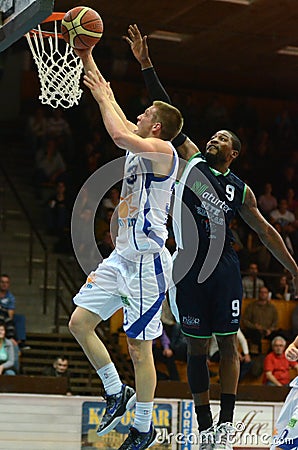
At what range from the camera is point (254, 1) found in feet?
50.9

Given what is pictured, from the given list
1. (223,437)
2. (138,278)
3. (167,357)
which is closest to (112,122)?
(138,278)

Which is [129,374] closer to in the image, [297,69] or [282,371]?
[282,371]

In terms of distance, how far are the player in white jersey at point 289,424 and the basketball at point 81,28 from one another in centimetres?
288

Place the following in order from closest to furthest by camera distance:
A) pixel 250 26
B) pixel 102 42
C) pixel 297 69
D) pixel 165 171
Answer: pixel 165 171 → pixel 250 26 → pixel 102 42 → pixel 297 69

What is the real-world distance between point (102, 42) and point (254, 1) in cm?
443

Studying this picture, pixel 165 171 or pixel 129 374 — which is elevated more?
pixel 165 171

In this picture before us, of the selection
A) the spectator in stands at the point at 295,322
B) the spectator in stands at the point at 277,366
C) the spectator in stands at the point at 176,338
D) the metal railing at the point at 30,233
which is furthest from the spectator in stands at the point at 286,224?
the metal railing at the point at 30,233

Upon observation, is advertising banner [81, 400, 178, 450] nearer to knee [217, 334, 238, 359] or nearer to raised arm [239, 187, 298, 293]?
knee [217, 334, 238, 359]

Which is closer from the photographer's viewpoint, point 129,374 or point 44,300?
point 129,374

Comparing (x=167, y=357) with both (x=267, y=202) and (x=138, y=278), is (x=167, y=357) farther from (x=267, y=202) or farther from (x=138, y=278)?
(x=138, y=278)

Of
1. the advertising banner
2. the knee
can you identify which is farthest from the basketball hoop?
the advertising banner

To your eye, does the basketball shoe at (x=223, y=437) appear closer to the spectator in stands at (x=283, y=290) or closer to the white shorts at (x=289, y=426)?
the white shorts at (x=289, y=426)

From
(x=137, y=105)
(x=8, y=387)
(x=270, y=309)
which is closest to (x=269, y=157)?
(x=137, y=105)

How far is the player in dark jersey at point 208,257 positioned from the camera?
24.8 feet
